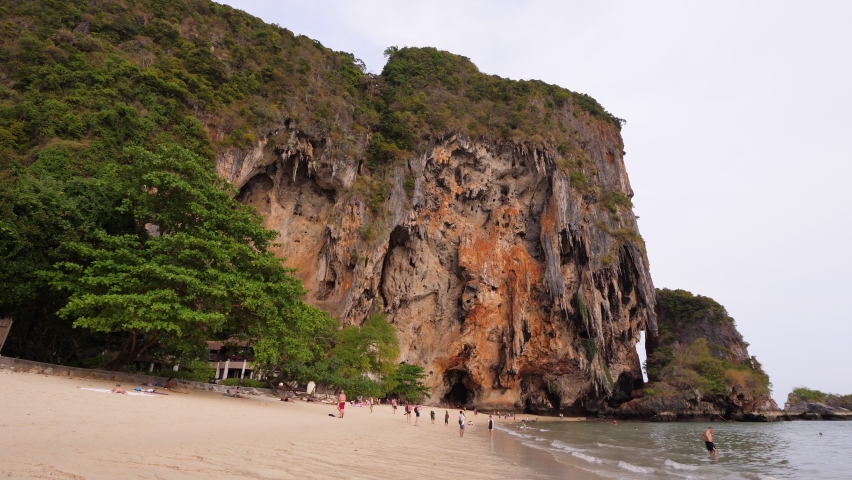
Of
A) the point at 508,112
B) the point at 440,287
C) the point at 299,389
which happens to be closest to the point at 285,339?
the point at 299,389

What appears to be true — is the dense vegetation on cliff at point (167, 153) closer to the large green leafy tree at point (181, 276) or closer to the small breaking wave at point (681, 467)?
the large green leafy tree at point (181, 276)

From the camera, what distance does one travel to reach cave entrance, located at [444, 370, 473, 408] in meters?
38.3

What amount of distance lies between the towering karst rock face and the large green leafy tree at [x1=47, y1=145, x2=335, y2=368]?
12586 millimetres

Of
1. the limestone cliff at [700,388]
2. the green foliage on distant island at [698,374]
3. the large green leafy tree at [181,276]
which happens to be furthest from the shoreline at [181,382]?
the green foliage on distant island at [698,374]

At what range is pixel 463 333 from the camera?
3697cm

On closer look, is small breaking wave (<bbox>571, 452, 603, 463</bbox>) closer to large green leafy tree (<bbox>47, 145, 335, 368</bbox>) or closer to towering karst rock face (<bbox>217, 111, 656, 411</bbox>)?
large green leafy tree (<bbox>47, 145, 335, 368</bbox>)

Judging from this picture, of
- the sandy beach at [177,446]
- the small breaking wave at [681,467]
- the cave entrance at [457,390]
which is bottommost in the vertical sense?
the cave entrance at [457,390]

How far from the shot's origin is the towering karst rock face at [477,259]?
105ft

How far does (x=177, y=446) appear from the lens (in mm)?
6164

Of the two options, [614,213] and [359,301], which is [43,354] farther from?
[614,213]

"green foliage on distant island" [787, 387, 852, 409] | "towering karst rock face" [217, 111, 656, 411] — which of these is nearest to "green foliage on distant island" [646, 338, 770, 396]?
"towering karst rock face" [217, 111, 656, 411]

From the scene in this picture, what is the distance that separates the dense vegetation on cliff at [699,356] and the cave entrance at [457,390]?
19119 mm

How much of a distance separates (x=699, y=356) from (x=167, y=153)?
52.1m

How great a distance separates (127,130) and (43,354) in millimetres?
11468
